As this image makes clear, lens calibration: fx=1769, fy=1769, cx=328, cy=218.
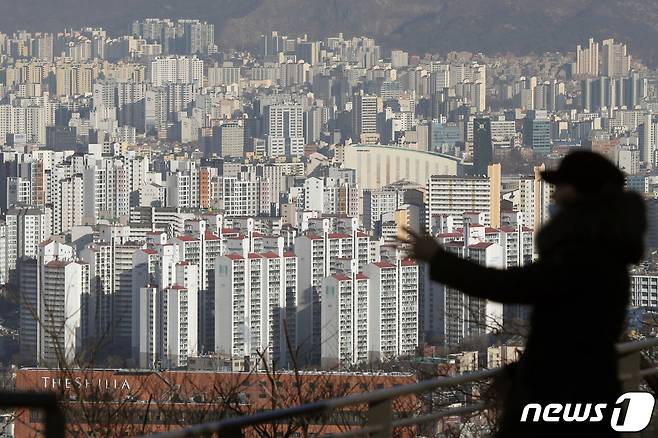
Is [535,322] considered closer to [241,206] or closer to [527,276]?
[527,276]

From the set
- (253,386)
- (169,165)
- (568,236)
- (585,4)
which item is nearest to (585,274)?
(568,236)

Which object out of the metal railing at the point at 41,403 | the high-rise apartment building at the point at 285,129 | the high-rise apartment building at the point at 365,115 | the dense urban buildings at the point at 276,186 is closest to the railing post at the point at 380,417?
the dense urban buildings at the point at 276,186

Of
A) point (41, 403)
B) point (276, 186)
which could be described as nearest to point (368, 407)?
point (41, 403)

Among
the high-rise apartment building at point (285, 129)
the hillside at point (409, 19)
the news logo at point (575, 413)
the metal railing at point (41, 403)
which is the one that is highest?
the hillside at point (409, 19)

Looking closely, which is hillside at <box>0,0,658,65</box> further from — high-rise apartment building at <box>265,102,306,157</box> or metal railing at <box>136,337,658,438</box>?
metal railing at <box>136,337,658,438</box>

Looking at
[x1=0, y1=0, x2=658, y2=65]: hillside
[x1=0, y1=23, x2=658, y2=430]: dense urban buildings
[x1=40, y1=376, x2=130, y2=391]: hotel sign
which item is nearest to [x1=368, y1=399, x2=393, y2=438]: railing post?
[x1=0, y1=23, x2=658, y2=430]: dense urban buildings

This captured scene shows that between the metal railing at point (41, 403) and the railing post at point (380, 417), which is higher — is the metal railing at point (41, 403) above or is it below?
above

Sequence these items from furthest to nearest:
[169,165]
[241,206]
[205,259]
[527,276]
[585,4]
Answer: [585,4] < [169,165] < [241,206] < [205,259] < [527,276]

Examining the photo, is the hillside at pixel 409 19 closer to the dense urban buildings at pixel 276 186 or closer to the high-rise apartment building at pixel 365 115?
the dense urban buildings at pixel 276 186
